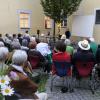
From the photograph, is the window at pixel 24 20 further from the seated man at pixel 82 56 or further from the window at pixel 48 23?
the seated man at pixel 82 56

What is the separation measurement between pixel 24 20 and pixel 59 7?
333 cm

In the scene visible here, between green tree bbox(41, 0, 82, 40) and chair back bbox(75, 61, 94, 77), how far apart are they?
14.2 m

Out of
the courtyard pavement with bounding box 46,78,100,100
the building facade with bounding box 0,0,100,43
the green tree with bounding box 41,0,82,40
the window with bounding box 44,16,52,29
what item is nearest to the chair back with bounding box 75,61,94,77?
the courtyard pavement with bounding box 46,78,100,100

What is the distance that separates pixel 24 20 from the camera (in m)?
22.4

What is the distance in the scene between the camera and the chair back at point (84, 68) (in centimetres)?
659

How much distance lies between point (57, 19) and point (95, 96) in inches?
595

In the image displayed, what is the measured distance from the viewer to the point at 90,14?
831 inches

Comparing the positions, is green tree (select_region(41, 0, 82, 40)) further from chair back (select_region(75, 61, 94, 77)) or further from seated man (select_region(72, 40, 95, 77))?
chair back (select_region(75, 61, 94, 77))

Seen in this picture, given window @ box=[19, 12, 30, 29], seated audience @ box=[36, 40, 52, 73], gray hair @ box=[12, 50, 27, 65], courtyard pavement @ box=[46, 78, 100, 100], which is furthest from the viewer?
window @ box=[19, 12, 30, 29]

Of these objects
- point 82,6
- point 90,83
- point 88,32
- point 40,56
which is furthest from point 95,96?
point 82,6

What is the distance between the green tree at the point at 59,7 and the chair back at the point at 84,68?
46.5 feet

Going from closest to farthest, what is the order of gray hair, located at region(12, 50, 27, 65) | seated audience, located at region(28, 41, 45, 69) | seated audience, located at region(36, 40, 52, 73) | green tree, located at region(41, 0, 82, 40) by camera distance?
gray hair, located at region(12, 50, 27, 65) → seated audience, located at region(28, 41, 45, 69) → seated audience, located at region(36, 40, 52, 73) → green tree, located at region(41, 0, 82, 40)

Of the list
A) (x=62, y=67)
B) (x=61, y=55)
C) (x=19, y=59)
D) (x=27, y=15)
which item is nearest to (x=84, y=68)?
(x=62, y=67)

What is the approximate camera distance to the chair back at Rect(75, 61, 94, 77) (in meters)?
6.59
